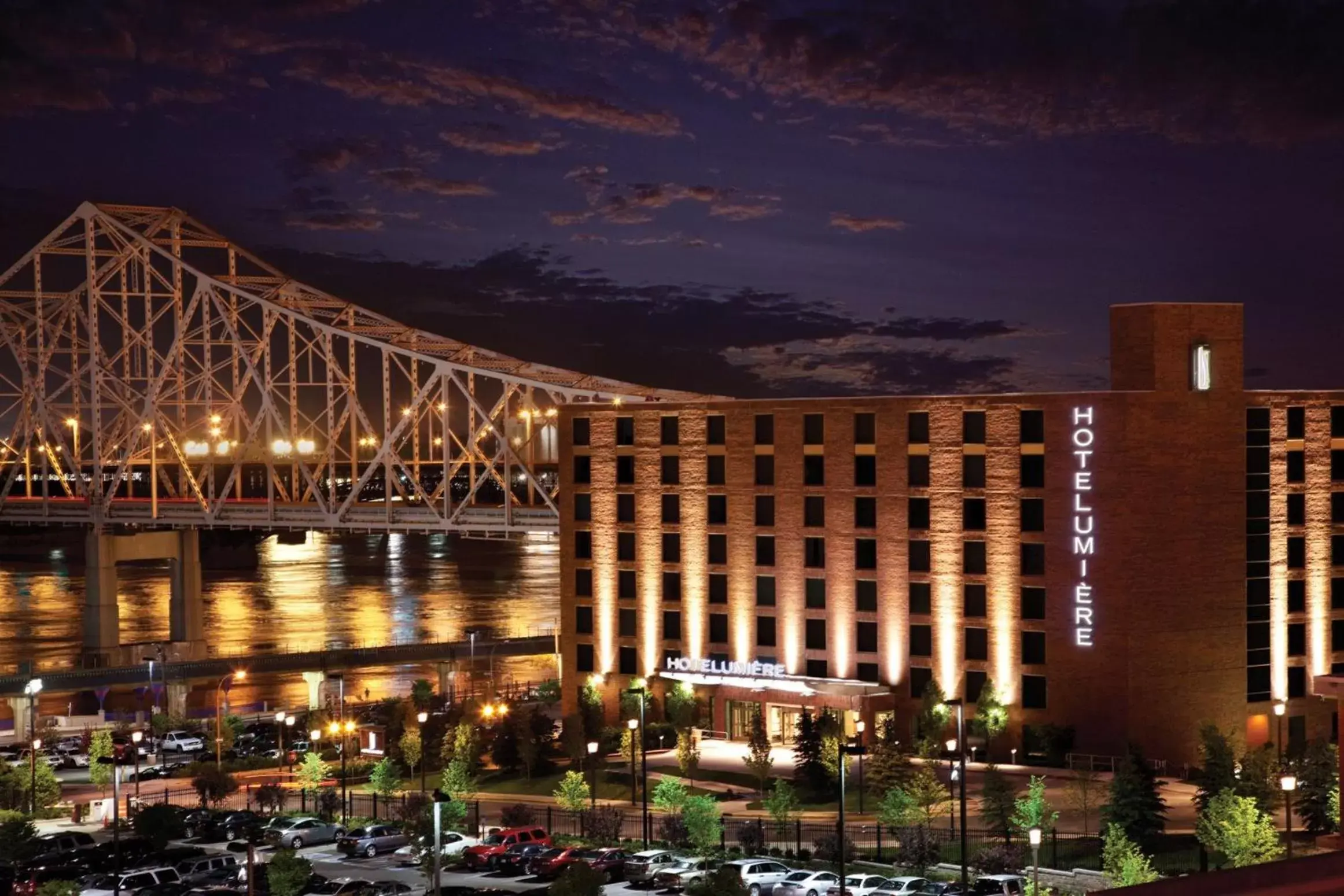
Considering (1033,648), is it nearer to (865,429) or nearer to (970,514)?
(970,514)

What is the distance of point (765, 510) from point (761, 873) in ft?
90.1

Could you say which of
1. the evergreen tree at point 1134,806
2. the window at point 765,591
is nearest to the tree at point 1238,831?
the evergreen tree at point 1134,806

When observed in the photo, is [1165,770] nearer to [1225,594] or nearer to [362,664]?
[1225,594]

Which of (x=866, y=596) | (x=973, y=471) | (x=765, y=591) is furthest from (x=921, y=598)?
(x=765, y=591)

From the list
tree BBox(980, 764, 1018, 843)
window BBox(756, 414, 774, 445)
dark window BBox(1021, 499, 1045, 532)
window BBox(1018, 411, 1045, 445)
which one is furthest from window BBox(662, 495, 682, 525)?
tree BBox(980, 764, 1018, 843)

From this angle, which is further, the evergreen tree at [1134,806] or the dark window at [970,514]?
the dark window at [970,514]

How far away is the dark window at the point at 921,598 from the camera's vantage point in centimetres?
6391

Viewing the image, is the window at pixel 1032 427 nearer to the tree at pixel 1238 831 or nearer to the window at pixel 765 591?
the window at pixel 765 591

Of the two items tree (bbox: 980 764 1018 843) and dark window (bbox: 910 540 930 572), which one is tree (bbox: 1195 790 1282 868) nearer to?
tree (bbox: 980 764 1018 843)

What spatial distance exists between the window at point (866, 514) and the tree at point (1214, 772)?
53.7 feet

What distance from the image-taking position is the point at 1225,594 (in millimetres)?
61312

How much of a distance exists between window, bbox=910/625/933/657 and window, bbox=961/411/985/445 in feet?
22.4

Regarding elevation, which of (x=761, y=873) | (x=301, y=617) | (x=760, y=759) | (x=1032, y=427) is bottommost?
(x=301, y=617)

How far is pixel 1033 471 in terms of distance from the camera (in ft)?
202
